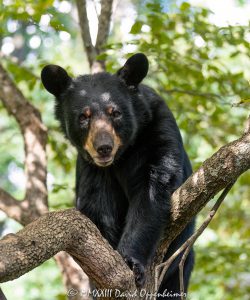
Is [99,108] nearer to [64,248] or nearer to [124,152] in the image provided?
[124,152]

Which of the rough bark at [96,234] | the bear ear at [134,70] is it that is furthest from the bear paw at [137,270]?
the bear ear at [134,70]

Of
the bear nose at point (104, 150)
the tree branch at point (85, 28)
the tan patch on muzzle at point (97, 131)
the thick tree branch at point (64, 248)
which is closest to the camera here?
the thick tree branch at point (64, 248)

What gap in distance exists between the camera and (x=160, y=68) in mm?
7926

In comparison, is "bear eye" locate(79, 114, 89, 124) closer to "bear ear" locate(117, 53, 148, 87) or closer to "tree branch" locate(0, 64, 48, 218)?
"bear ear" locate(117, 53, 148, 87)

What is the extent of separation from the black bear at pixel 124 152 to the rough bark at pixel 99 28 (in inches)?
66.6

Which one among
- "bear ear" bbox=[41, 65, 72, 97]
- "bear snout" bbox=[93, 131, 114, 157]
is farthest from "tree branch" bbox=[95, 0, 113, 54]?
"bear snout" bbox=[93, 131, 114, 157]

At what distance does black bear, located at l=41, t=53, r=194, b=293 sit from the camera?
5.71 m

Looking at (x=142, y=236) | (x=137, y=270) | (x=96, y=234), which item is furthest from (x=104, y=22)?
(x=96, y=234)

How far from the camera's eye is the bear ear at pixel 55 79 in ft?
21.4

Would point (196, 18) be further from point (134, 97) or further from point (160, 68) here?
point (134, 97)

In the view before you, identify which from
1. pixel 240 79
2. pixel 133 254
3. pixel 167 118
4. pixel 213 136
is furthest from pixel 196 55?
pixel 133 254

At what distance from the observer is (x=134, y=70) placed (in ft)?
21.6

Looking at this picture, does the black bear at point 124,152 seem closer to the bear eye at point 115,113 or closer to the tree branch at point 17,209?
the bear eye at point 115,113

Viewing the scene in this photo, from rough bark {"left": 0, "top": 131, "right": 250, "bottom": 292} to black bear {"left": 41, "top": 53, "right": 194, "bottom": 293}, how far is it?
74 cm
